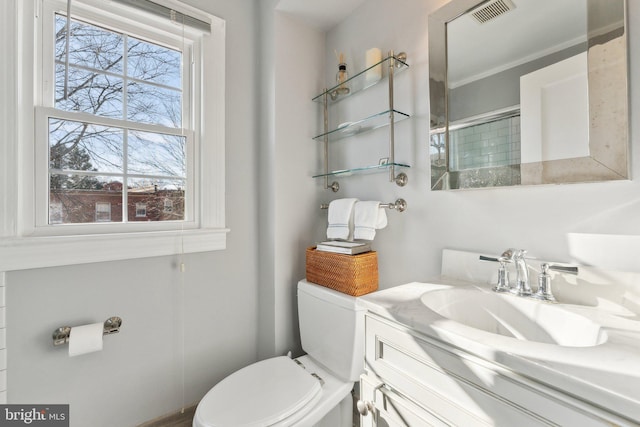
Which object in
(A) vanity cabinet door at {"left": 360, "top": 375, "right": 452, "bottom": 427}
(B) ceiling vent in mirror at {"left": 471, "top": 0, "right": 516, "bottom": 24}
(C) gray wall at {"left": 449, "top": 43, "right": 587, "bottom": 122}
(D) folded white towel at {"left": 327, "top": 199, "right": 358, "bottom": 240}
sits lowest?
(A) vanity cabinet door at {"left": 360, "top": 375, "right": 452, "bottom": 427}

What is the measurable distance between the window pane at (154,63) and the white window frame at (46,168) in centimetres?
8

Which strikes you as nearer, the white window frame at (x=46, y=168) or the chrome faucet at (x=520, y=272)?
the chrome faucet at (x=520, y=272)

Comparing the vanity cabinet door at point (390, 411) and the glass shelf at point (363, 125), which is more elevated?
the glass shelf at point (363, 125)

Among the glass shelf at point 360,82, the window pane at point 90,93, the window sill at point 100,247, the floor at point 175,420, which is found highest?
the glass shelf at point 360,82

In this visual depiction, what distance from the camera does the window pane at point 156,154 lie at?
1.36 meters

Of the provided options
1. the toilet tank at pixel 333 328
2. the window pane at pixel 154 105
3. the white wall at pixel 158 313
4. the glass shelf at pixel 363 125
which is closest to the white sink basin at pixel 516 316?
the toilet tank at pixel 333 328

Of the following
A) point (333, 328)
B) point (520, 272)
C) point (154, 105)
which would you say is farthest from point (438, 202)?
point (154, 105)

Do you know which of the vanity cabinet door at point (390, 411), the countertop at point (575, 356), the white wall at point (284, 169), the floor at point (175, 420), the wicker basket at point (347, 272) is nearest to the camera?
the countertop at point (575, 356)

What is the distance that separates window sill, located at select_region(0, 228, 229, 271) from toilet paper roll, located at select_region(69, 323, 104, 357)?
0.88 feet

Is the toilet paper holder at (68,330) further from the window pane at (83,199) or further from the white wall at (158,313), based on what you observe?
the window pane at (83,199)

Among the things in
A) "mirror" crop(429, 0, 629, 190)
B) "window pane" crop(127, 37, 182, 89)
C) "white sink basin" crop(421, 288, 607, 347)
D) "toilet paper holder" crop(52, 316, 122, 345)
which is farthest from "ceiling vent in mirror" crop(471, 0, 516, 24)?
"toilet paper holder" crop(52, 316, 122, 345)

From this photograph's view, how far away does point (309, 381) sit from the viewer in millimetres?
1159

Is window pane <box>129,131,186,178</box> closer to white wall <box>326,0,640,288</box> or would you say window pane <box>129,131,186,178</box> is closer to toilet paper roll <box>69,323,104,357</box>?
toilet paper roll <box>69,323,104,357</box>

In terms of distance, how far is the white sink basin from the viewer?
692 millimetres
